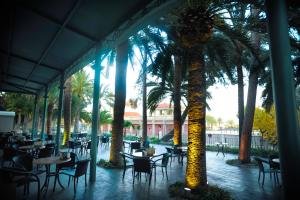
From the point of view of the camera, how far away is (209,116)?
8375cm

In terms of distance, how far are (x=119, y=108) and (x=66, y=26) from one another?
4.41 meters

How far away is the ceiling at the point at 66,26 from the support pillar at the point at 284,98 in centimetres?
209

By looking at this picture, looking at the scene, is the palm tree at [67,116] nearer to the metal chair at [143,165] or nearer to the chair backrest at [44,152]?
the chair backrest at [44,152]

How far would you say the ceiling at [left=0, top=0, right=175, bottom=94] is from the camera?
14.1 feet

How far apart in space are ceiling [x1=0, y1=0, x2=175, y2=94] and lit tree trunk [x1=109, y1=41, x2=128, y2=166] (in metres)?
1.75

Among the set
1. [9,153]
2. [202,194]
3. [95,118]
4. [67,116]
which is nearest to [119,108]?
[95,118]

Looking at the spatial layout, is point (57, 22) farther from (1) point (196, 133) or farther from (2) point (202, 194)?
(2) point (202, 194)

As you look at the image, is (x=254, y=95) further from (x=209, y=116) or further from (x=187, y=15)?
(x=209, y=116)

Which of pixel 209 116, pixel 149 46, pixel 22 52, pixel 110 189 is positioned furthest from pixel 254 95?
pixel 209 116

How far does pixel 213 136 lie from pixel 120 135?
1137 cm

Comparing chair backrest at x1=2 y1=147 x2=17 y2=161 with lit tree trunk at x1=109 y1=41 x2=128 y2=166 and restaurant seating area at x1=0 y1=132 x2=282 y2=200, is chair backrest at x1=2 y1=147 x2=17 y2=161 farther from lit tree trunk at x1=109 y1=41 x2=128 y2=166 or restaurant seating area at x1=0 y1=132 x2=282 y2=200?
lit tree trunk at x1=109 y1=41 x2=128 y2=166

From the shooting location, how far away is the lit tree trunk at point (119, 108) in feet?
28.2

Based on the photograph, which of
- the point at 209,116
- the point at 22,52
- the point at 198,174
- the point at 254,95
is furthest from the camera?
the point at 209,116

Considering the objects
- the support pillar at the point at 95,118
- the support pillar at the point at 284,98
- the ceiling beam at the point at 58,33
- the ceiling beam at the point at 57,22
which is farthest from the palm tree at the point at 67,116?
the support pillar at the point at 284,98
